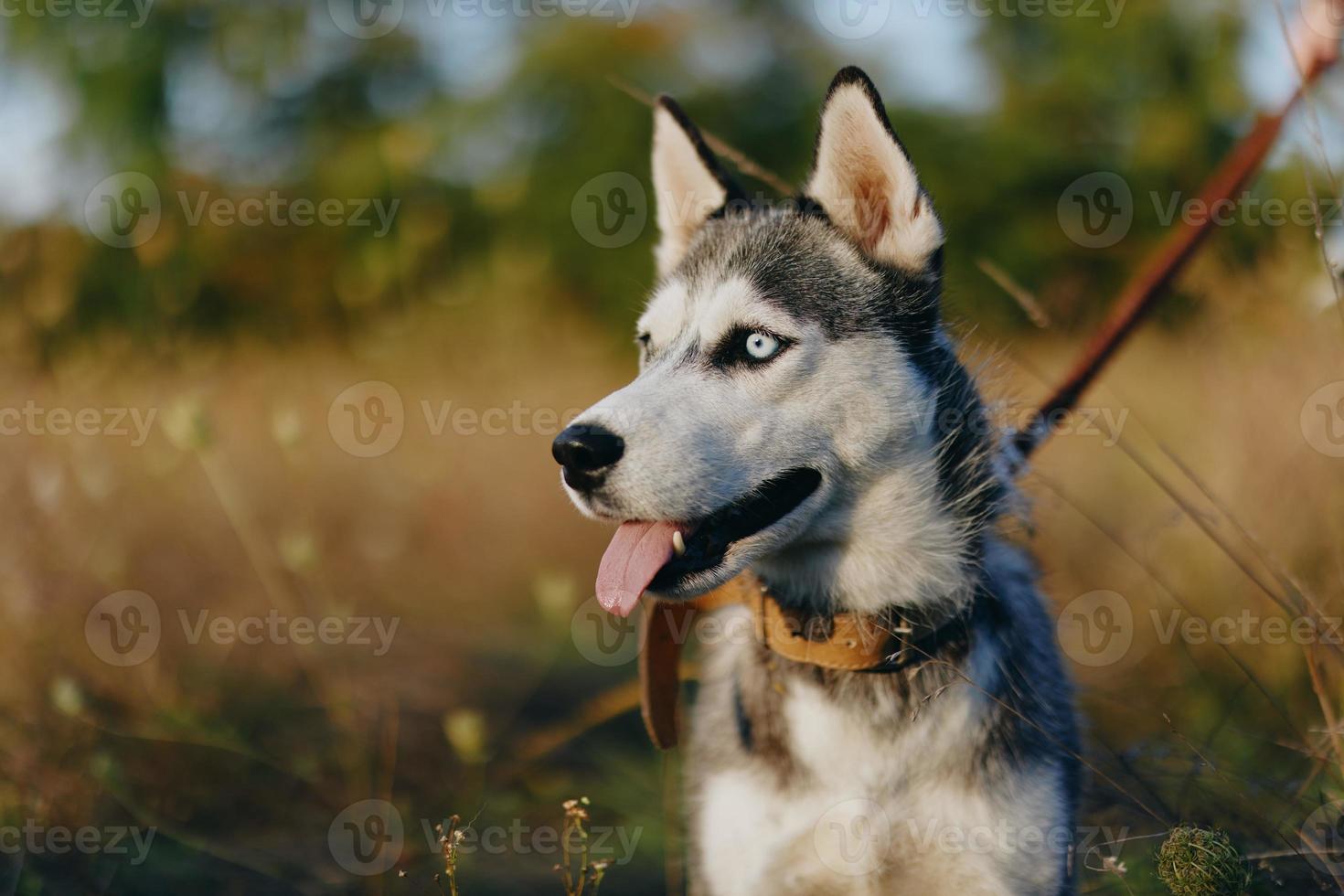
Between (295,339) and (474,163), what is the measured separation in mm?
4963

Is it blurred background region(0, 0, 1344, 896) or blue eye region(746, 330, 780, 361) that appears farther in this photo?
blurred background region(0, 0, 1344, 896)

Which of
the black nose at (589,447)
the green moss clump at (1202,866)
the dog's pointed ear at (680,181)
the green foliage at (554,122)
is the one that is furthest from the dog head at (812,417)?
the green foliage at (554,122)

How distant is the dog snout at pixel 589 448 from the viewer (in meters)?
2.09

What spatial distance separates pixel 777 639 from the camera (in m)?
2.53

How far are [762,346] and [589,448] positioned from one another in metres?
0.55

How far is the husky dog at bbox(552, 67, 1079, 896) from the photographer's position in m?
2.23

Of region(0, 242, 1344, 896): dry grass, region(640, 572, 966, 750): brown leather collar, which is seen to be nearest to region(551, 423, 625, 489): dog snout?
region(640, 572, 966, 750): brown leather collar

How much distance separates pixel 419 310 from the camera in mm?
6543

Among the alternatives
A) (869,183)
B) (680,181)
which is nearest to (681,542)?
(869,183)

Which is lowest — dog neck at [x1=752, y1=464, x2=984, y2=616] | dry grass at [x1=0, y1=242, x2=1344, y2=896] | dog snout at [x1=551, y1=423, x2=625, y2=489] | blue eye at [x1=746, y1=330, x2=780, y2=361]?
dry grass at [x1=0, y1=242, x2=1344, y2=896]

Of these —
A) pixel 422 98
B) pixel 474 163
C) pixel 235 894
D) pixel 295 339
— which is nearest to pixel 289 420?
pixel 235 894

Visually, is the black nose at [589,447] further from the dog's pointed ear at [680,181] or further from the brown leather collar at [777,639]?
the dog's pointed ear at [680,181]

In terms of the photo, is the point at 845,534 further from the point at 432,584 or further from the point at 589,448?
the point at 432,584

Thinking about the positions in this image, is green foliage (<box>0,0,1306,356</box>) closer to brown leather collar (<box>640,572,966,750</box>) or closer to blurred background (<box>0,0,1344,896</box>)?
blurred background (<box>0,0,1344,896</box>)
